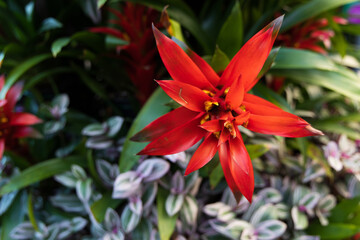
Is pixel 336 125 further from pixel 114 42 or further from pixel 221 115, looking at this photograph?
pixel 114 42

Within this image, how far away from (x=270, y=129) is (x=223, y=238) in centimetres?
52

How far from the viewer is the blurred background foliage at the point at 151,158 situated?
812mm

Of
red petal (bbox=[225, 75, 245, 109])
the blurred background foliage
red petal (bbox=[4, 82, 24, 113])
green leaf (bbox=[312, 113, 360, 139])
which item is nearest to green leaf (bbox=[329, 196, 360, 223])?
the blurred background foliage

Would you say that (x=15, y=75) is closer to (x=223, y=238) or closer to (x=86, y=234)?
(x=86, y=234)

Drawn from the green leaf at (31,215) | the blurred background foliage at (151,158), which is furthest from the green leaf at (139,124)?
the green leaf at (31,215)

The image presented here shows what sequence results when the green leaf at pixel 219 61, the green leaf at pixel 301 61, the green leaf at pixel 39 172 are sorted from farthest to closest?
the green leaf at pixel 39 172 → the green leaf at pixel 301 61 → the green leaf at pixel 219 61

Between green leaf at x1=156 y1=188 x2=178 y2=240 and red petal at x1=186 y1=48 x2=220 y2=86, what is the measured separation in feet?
1.47

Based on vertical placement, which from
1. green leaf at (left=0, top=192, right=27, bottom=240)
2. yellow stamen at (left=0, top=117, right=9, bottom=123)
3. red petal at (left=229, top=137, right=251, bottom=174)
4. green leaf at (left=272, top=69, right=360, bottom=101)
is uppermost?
green leaf at (left=272, top=69, right=360, bottom=101)

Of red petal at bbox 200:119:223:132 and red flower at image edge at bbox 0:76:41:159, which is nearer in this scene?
red petal at bbox 200:119:223:132

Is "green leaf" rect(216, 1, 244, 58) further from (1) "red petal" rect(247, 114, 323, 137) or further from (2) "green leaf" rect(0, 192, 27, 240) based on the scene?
(2) "green leaf" rect(0, 192, 27, 240)

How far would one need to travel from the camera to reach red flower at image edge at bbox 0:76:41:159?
0.84 metres

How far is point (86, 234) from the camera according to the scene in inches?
39.8

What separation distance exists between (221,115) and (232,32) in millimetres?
330

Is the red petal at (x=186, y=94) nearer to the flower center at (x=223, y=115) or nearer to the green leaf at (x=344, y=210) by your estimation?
the flower center at (x=223, y=115)
